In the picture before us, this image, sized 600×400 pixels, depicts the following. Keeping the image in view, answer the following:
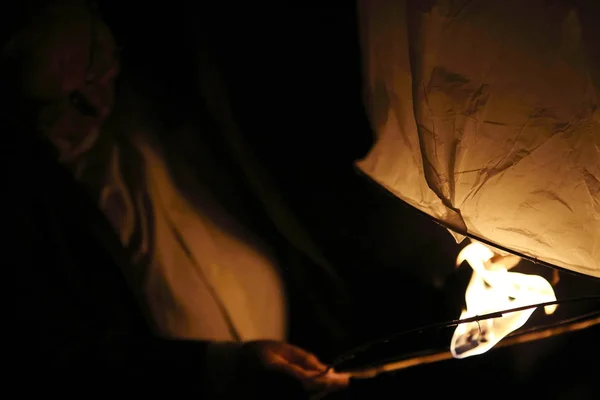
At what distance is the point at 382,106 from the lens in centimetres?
92

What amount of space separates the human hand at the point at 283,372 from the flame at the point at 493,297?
20 centimetres

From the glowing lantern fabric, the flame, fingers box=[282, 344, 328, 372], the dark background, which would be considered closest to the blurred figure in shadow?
fingers box=[282, 344, 328, 372]

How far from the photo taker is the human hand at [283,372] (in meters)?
0.85

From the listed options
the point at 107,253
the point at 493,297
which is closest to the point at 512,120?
the point at 493,297

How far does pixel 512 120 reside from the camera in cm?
72

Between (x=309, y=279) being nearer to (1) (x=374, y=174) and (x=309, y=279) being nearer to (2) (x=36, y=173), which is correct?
(1) (x=374, y=174)

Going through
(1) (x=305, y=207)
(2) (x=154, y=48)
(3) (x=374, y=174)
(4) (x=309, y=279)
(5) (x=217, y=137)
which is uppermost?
(2) (x=154, y=48)

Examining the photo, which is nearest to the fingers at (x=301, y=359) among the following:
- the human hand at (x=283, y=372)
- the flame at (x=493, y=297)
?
the human hand at (x=283, y=372)

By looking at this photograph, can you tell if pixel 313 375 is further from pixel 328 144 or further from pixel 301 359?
pixel 328 144

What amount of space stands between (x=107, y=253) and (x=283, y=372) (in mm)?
426

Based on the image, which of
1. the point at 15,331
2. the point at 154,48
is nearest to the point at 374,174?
the point at 154,48

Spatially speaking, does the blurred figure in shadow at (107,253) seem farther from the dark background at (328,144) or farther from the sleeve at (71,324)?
the dark background at (328,144)

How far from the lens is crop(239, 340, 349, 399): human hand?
0.85 metres

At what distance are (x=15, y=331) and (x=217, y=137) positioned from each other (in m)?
0.53
